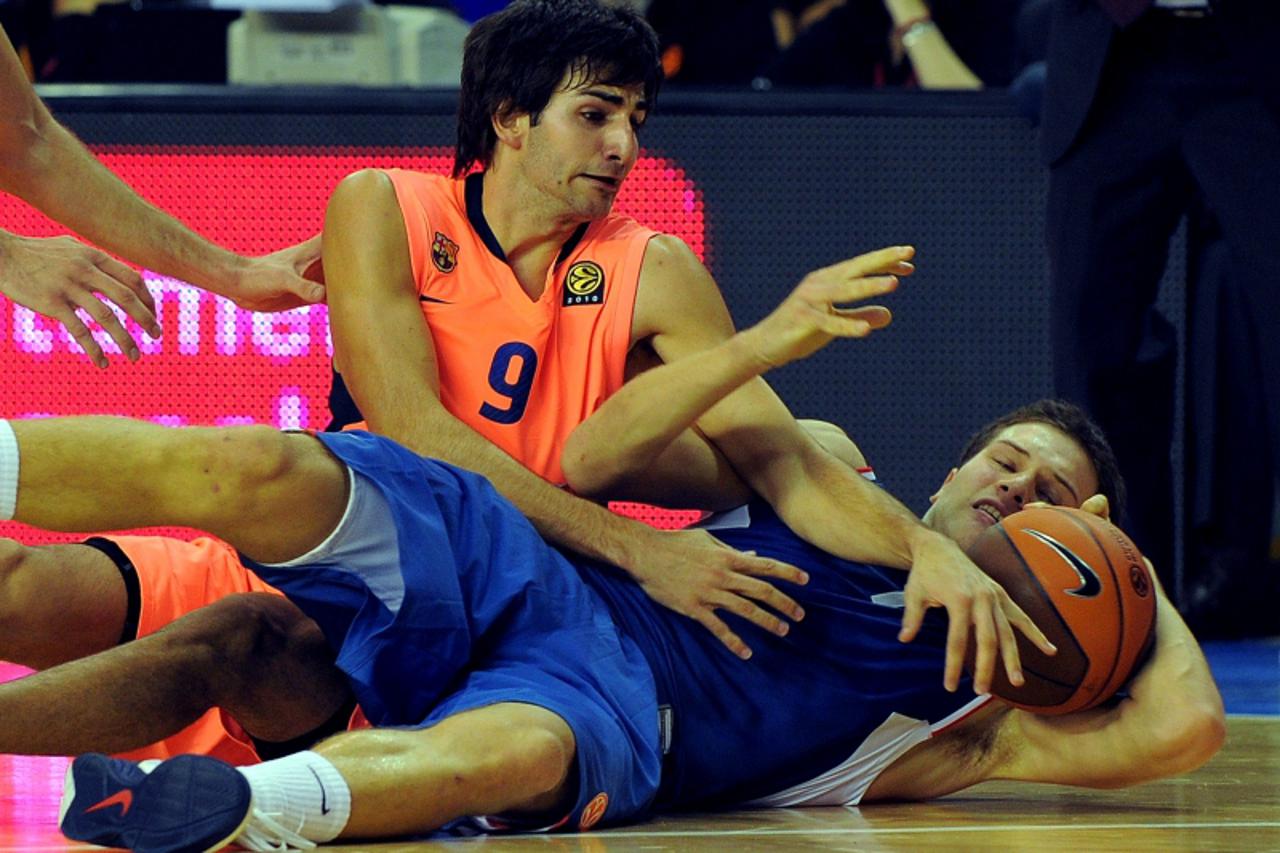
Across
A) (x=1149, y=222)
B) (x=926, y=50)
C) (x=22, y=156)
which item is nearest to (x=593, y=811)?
(x=22, y=156)

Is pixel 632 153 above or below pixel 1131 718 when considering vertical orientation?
above

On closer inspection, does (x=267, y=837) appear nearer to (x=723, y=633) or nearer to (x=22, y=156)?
(x=723, y=633)

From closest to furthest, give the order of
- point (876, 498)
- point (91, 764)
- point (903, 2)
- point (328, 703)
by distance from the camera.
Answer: point (91, 764)
point (328, 703)
point (876, 498)
point (903, 2)

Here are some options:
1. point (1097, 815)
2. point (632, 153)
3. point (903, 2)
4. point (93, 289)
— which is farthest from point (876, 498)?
point (903, 2)

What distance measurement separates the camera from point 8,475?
246cm

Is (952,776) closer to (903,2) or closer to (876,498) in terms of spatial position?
(876,498)

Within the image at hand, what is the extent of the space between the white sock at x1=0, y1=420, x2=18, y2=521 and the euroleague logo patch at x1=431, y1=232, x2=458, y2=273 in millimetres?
1120

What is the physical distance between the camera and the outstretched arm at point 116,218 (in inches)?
138

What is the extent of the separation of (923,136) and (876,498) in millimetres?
2113

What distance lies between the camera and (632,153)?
3561 millimetres

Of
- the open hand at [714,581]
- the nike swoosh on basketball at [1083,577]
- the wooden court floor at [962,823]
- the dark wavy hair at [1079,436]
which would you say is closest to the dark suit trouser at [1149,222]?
the dark wavy hair at [1079,436]

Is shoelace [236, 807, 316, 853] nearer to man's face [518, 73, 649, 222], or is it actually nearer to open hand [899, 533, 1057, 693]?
open hand [899, 533, 1057, 693]

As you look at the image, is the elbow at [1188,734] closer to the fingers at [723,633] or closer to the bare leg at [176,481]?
the fingers at [723,633]

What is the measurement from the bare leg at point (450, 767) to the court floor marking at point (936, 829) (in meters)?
0.16
